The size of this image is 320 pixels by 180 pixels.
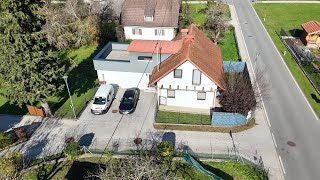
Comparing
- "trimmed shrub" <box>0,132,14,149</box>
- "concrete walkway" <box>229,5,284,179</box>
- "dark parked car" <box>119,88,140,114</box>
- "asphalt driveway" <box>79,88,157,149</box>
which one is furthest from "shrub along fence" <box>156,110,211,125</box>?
"trimmed shrub" <box>0,132,14,149</box>

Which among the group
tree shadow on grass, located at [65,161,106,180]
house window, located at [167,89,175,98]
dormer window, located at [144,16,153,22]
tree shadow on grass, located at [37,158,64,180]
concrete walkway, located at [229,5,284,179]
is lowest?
tree shadow on grass, located at [37,158,64,180]

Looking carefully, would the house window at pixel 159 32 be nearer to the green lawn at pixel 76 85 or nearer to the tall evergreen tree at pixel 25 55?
the green lawn at pixel 76 85

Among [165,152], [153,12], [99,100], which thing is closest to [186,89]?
[165,152]

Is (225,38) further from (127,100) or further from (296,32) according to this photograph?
(127,100)

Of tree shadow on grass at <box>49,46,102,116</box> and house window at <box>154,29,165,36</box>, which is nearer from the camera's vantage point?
tree shadow on grass at <box>49,46,102,116</box>

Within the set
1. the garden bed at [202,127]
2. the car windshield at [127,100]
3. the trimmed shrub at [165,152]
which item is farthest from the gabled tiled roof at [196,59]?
the trimmed shrub at [165,152]

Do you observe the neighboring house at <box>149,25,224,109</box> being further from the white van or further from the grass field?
the grass field
